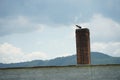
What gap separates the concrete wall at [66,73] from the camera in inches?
726

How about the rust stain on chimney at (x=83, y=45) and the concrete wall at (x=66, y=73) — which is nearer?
the concrete wall at (x=66, y=73)

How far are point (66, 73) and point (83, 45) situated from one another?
382 cm

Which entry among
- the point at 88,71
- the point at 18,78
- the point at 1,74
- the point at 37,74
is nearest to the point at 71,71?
the point at 88,71

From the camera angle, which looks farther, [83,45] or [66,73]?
[83,45]

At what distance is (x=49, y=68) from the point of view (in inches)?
761

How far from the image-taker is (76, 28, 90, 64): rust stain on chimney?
21422 millimetres

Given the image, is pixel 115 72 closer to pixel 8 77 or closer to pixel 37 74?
pixel 37 74

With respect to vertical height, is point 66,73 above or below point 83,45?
below

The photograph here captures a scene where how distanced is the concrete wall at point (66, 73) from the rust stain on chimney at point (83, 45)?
2586mm

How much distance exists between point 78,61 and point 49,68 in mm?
2922

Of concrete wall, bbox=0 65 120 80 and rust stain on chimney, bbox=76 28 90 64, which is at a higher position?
rust stain on chimney, bbox=76 28 90 64

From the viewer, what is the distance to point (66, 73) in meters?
19.0

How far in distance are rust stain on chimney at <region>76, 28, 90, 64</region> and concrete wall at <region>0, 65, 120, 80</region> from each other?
2586mm

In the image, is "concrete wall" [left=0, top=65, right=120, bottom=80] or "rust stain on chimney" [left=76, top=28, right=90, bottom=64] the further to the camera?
"rust stain on chimney" [left=76, top=28, right=90, bottom=64]
